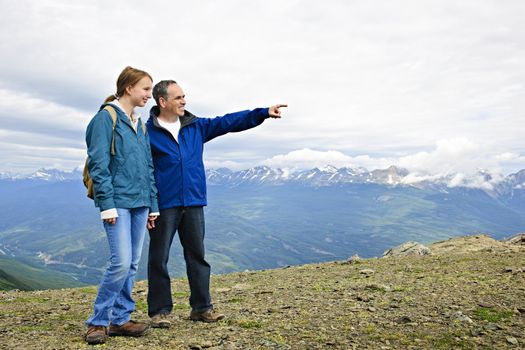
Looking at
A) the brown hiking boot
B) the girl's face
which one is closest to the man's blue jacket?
the girl's face

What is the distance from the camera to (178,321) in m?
7.96

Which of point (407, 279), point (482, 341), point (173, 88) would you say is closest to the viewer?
point (482, 341)

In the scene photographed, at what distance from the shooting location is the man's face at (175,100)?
7289 mm

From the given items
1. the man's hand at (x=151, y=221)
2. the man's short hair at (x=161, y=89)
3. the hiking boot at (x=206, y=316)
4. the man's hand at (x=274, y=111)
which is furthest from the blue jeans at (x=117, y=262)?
the man's hand at (x=274, y=111)

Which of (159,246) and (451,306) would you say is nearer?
(159,246)

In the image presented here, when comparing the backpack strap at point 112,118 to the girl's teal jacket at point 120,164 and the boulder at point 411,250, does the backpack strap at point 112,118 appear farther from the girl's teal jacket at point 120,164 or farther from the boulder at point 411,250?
the boulder at point 411,250

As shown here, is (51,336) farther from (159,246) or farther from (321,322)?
(321,322)

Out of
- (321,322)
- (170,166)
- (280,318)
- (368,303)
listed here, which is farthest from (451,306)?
(170,166)

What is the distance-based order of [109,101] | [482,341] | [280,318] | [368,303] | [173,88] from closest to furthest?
[482,341] → [109,101] → [173,88] → [280,318] → [368,303]

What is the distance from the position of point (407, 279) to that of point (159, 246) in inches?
325

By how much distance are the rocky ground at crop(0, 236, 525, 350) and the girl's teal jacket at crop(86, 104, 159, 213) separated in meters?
2.21

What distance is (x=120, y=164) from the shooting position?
631cm

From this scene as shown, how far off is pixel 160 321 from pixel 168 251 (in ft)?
4.13

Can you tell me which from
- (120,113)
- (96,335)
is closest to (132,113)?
(120,113)
